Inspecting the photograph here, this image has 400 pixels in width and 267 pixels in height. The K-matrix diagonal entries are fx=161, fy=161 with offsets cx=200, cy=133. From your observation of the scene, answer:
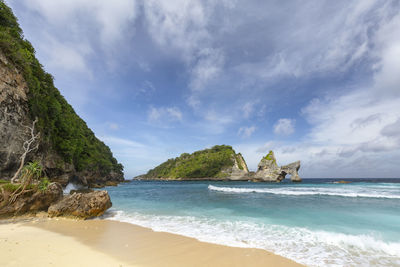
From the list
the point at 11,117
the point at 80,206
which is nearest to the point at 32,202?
the point at 80,206

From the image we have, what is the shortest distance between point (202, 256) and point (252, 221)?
5.70 metres

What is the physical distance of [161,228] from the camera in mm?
8336

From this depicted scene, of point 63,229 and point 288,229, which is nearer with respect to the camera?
point 63,229

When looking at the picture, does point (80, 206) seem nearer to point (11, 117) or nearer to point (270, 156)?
point (11, 117)

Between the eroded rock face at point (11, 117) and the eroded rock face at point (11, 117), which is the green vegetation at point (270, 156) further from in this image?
the eroded rock face at point (11, 117)

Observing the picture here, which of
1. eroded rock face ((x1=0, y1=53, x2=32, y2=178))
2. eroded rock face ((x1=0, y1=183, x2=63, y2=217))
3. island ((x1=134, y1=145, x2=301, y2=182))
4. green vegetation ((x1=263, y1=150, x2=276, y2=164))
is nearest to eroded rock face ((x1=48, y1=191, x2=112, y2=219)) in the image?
eroded rock face ((x1=0, y1=183, x2=63, y2=217))

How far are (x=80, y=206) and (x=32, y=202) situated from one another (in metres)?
2.96

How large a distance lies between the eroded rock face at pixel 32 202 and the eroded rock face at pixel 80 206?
1.00 meters

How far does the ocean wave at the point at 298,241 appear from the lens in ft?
17.6

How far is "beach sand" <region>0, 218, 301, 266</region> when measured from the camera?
15.3 feet

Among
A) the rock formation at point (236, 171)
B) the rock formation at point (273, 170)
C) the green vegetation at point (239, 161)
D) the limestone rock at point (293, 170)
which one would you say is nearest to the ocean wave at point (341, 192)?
the limestone rock at point (293, 170)

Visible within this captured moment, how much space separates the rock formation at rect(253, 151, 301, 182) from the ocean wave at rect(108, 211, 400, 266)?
221ft

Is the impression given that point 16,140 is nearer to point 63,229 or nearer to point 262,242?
point 63,229

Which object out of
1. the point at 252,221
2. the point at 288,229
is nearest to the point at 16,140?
the point at 252,221
